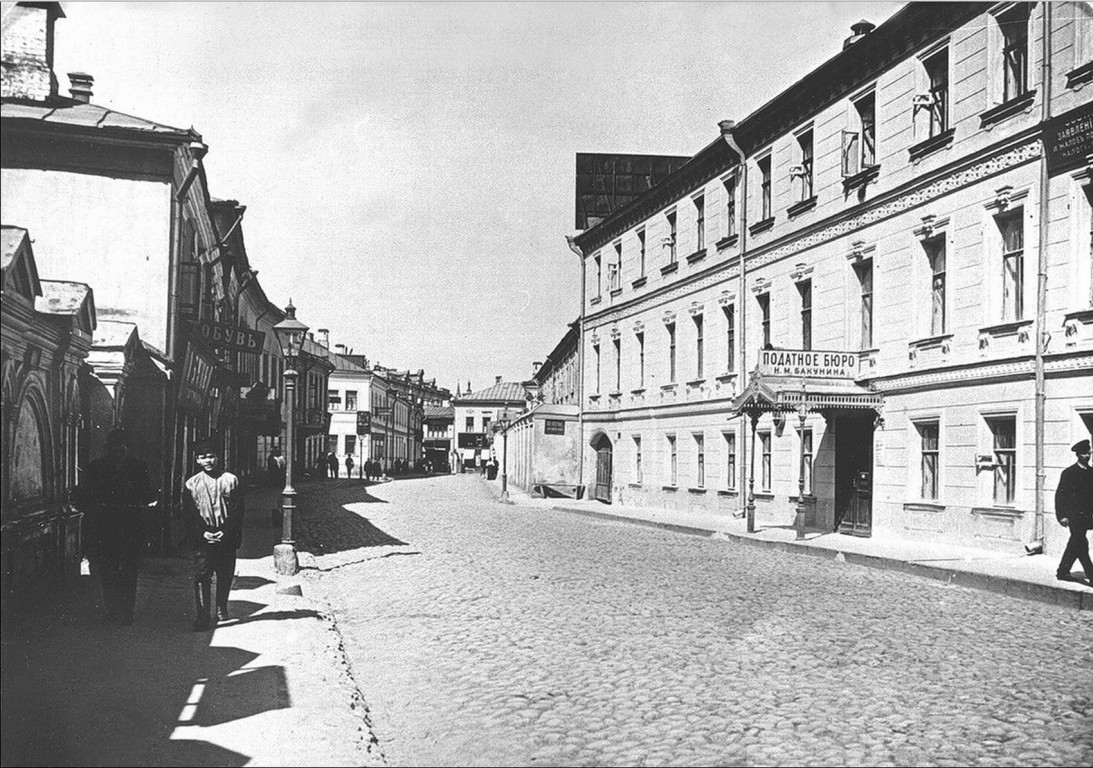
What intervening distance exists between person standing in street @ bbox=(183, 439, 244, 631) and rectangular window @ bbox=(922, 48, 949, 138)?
Result: 1407cm

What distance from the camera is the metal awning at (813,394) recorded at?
60.1 feet

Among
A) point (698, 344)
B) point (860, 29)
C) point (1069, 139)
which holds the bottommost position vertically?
point (698, 344)

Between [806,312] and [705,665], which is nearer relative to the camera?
[705,665]

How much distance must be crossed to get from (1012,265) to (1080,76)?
9.80 feet

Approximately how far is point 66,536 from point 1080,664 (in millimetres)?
9166

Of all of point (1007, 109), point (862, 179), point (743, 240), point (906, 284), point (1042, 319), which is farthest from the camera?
point (743, 240)

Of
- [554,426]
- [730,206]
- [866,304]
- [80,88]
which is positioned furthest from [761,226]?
[80,88]

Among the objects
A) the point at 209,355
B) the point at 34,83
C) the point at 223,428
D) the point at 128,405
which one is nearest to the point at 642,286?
the point at 223,428

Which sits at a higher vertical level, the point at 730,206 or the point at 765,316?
the point at 730,206

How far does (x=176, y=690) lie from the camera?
6.51m

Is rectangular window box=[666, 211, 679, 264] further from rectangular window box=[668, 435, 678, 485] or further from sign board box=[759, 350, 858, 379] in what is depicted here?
sign board box=[759, 350, 858, 379]

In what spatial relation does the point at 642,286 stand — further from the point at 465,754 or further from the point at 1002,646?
the point at 465,754

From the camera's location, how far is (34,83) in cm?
984

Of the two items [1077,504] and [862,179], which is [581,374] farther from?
[1077,504]
